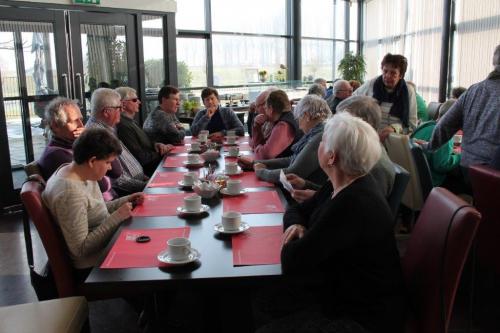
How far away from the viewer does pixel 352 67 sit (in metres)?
9.71

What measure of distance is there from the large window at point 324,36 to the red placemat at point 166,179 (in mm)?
7166

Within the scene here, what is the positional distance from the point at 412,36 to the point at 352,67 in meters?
1.66

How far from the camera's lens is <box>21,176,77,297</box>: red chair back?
185 cm

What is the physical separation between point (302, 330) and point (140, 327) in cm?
129

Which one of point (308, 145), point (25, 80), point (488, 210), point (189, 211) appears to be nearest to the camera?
point (189, 211)

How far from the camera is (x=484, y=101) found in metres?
2.73

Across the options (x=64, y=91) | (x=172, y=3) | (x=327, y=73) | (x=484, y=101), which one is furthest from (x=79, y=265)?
(x=327, y=73)

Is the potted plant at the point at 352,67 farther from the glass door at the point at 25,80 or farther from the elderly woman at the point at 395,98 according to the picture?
the glass door at the point at 25,80

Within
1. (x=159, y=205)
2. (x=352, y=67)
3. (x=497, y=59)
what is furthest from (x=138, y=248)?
(x=352, y=67)

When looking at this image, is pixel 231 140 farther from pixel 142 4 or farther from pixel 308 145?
pixel 142 4

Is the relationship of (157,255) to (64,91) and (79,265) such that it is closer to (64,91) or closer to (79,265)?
→ (79,265)

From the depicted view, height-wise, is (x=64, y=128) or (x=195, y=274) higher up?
(x=64, y=128)

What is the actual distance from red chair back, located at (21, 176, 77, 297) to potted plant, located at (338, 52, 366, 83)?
8.51 metres

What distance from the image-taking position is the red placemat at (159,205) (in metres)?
2.12
